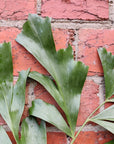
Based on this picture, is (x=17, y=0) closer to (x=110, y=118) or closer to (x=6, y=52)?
(x=6, y=52)

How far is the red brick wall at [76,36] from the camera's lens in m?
0.47

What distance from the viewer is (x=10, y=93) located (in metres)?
0.45

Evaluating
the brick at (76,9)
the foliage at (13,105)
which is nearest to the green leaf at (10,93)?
the foliage at (13,105)

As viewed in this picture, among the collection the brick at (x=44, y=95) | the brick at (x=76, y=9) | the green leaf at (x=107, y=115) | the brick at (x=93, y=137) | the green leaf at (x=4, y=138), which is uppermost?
the brick at (x=76, y=9)

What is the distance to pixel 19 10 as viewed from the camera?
0.48 metres

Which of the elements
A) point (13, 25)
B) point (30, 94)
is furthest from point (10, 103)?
point (13, 25)

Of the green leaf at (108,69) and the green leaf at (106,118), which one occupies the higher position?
the green leaf at (108,69)

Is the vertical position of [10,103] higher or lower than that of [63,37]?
lower

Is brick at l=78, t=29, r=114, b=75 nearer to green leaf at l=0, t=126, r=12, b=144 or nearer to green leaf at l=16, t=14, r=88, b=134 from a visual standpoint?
green leaf at l=16, t=14, r=88, b=134

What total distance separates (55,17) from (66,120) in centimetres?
25

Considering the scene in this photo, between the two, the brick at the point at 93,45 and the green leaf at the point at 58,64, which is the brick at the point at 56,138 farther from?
the brick at the point at 93,45

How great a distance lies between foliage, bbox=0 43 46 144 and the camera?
429mm

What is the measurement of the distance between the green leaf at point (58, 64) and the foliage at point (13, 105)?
5 centimetres

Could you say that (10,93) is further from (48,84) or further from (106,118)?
(106,118)
